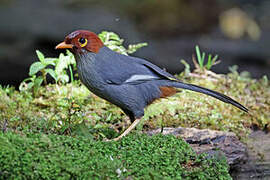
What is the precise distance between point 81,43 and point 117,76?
472mm

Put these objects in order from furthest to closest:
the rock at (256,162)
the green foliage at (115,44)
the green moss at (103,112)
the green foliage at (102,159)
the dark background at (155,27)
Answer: the dark background at (155,27) → the green foliage at (115,44) → the green moss at (103,112) → the rock at (256,162) → the green foliage at (102,159)

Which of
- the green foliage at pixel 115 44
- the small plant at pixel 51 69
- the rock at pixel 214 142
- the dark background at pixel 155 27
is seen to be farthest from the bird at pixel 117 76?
the dark background at pixel 155 27

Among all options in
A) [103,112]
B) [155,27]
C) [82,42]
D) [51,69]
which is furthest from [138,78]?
[155,27]

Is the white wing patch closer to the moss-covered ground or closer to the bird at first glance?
the bird

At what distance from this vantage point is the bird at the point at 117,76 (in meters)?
3.75

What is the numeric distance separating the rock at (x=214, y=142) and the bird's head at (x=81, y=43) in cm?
108

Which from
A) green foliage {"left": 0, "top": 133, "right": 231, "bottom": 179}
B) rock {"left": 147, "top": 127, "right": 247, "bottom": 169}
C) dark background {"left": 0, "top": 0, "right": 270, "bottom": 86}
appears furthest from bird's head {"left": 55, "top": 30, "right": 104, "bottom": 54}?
dark background {"left": 0, "top": 0, "right": 270, "bottom": 86}

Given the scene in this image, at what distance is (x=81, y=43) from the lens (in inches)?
149

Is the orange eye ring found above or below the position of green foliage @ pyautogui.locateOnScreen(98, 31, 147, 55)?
below

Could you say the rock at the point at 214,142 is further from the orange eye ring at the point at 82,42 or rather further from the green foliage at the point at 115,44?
the green foliage at the point at 115,44

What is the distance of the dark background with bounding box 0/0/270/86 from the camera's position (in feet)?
33.4

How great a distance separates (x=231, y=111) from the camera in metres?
4.84

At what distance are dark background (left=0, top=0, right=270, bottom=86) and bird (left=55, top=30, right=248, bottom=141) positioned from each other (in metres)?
5.52

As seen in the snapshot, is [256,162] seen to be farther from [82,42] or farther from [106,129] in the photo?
[82,42]
